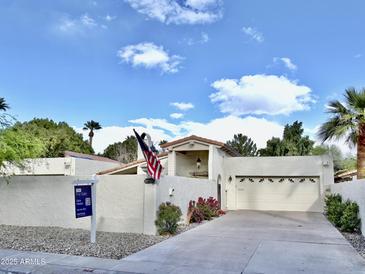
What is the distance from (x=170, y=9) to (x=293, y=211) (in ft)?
46.4

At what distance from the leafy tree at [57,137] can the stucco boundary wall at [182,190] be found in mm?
17010

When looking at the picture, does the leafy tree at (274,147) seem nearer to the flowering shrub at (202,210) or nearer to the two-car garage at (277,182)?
the two-car garage at (277,182)

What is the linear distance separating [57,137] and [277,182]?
969 inches

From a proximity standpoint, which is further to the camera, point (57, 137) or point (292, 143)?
point (57, 137)

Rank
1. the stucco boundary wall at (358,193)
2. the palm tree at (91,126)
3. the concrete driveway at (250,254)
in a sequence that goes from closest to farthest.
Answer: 1. the concrete driveway at (250,254)
2. the stucco boundary wall at (358,193)
3. the palm tree at (91,126)

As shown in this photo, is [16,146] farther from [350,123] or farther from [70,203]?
[350,123]

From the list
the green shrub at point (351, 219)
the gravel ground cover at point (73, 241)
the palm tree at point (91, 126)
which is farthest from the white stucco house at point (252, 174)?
the palm tree at point (91, 126)

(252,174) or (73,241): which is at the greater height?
(252,174)

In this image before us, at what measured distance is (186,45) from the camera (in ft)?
60.0

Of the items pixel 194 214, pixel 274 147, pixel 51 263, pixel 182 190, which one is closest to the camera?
pixel 51 263

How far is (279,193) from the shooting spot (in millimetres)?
22453

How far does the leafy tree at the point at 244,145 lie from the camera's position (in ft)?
135

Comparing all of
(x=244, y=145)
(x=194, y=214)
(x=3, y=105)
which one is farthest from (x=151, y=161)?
(x=244, y=145)

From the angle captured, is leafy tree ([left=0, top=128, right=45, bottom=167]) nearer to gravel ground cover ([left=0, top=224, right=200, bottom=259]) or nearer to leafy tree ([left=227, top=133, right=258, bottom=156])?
gravel ground cover ([left=0, top=224, right=200, bottom=259])
